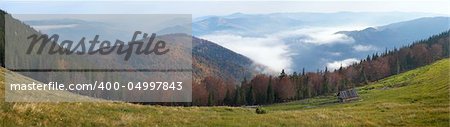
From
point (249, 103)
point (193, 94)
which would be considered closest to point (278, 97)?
point (249, 103)

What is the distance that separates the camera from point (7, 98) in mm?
31828

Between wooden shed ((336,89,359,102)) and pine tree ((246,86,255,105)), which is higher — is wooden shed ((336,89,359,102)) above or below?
above

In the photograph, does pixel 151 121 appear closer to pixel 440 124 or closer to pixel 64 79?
pixel 440 124

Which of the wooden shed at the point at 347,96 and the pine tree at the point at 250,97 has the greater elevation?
the wooden shed at the point at 347,96

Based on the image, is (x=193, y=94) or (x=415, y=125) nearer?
(x=415, y=125)

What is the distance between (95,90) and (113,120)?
17247 centimetres

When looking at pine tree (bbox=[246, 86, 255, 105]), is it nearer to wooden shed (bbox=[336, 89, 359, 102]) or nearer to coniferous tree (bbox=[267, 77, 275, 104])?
coniferous tree (bbox=[267, 77, 275, 104])

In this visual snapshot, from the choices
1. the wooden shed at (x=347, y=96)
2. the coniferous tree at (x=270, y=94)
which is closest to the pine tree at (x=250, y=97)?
the coniferous tree at (x=270, y=94)

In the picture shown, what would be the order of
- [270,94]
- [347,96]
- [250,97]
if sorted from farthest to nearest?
[270,94] < [250,97] < [347,96]

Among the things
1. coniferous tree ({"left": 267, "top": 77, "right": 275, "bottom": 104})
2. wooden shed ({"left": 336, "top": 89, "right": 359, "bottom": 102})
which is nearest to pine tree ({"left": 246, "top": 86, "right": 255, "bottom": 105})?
coniferous tree ({"left": 267, "top": 77, "right": 275, "bottom": 104})

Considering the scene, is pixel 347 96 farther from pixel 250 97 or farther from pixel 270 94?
pixel 250 97

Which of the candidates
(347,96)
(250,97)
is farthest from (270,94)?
(347,96)

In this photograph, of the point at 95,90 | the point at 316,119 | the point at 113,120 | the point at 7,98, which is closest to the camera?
the point at 113,120

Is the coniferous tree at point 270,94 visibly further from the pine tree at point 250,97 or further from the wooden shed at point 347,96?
the wooden shed at point 347,96
